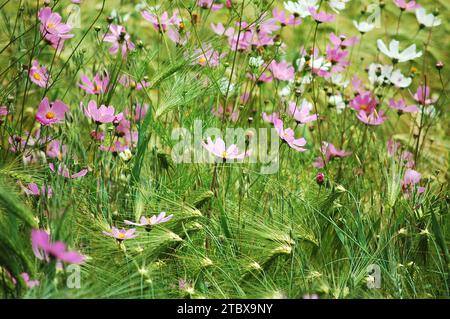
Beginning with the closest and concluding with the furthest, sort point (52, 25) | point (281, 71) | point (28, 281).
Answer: point (28, 281) → point (52, 25) → point (281, 71)

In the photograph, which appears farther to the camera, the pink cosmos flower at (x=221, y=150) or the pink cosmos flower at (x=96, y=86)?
the pink cosmos flower at (x=96, y=86)

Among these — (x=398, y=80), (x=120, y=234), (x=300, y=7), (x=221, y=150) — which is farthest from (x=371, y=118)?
(x=120, y=234)

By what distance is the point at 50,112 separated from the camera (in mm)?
1301

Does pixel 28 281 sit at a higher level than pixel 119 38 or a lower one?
lower

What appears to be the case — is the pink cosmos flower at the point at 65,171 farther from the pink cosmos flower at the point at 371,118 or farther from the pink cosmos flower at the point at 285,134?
the pink cosmos flower at the point at 371,118

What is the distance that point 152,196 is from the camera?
1.20m

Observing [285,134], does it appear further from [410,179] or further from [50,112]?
[50,112]

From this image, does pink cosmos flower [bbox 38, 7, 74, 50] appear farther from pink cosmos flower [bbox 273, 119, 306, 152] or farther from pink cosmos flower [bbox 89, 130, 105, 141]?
pink cosmos flower [bbox 273, 119, 306, 152]

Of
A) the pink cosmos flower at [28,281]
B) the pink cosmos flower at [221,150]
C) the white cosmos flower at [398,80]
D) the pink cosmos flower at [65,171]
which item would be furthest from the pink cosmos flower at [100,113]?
the white cosmos flower at [398,80]

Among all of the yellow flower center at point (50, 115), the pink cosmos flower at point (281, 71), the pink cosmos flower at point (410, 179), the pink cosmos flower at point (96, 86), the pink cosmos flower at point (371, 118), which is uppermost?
the pink cosmos flower at point (281, 71)

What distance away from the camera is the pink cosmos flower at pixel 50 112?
1.27 metres

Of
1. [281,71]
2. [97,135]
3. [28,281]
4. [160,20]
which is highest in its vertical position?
[160,20]
